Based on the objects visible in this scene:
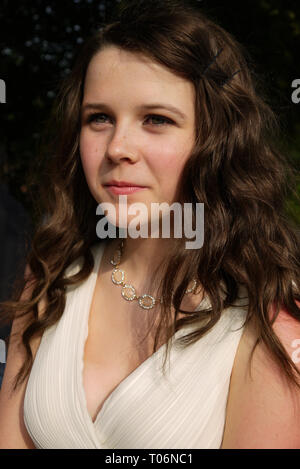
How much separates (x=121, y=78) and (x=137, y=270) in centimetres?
79

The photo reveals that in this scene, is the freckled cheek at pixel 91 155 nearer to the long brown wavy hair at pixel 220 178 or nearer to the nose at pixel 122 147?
the nose at pixel 122 147

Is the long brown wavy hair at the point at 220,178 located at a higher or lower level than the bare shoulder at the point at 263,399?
higher

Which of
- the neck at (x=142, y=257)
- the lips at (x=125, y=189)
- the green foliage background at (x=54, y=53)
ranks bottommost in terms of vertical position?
the neck at (x=142, y=257)

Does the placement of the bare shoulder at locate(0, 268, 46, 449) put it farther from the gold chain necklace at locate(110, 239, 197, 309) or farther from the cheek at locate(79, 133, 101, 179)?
Result: the cheek at locate(79, 133, 101, 179)

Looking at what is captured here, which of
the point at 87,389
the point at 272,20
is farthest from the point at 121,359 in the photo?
the point at 272,20

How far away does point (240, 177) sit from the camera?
68.5 inches

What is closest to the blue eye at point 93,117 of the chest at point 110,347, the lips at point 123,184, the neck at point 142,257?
the lips at point 123,184

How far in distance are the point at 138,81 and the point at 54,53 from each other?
1620 mm

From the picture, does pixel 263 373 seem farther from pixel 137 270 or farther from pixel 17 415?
pixel 17 415

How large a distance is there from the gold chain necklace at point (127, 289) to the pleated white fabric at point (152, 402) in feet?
0.77

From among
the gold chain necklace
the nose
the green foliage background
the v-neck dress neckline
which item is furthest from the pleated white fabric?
the green foliage background

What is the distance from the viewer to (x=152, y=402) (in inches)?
62.5

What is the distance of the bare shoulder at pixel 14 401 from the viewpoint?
1807 mm

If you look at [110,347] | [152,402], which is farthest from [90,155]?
[152,402]
